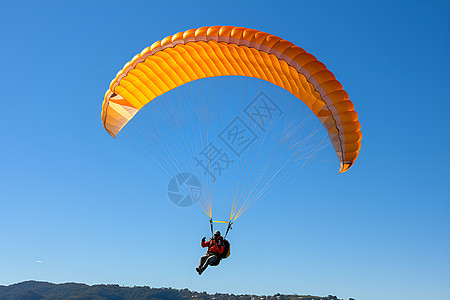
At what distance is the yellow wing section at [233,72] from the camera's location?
11.3m

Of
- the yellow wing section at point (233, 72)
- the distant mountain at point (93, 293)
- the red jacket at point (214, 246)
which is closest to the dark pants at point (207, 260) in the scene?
the red jacket at point (214, 246)

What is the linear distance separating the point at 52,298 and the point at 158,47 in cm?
17299

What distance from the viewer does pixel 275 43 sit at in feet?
37.0

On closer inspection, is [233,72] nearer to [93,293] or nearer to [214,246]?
[214,246]

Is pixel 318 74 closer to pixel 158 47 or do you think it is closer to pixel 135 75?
pixel 158 47

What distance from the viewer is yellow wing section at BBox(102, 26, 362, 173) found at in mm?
11305

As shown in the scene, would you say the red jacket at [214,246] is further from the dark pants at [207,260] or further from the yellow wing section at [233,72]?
the yellow wing section at [233,72]

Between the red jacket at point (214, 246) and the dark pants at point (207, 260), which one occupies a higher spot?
the red jacket at point (214, 246)

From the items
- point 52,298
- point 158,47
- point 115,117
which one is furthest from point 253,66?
point 52,298

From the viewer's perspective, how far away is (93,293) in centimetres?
15325

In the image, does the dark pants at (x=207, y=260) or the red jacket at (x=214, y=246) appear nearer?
the dark pants at (x=207, y=260)

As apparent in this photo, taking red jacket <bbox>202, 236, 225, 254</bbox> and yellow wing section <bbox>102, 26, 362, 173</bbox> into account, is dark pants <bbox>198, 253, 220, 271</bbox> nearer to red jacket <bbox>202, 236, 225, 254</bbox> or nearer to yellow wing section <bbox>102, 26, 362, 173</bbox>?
red jacket <bbox>202, 236, 225, 254</bbox>

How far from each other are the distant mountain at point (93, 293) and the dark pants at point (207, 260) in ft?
437

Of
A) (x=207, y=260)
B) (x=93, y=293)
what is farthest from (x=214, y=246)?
(x=93, y=293)
